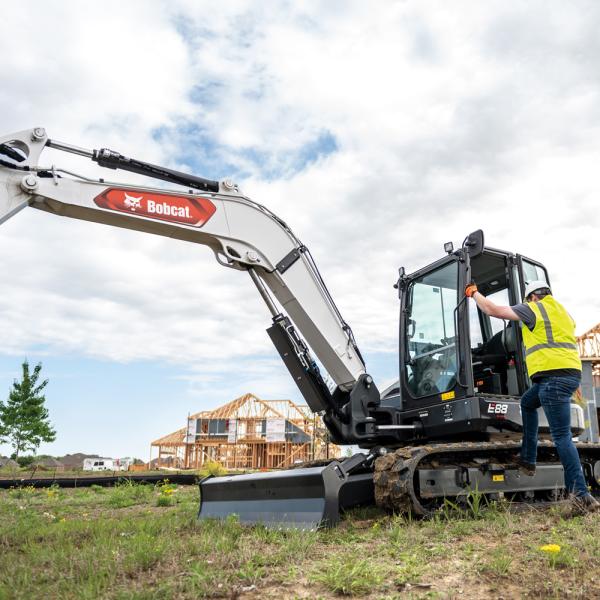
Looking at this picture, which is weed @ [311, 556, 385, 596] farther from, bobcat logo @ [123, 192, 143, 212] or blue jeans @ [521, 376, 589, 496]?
bobcat logo @ [123, 192, 143, 212]

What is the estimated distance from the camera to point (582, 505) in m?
5.59

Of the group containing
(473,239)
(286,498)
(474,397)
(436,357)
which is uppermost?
(473,239)

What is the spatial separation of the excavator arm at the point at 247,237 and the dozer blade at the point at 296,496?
3.27ft

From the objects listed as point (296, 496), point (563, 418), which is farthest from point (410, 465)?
point (563, 418)

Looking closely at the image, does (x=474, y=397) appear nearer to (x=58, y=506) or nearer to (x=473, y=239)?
(x=473, y=239)

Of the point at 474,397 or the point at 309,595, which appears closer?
the point at 309,595

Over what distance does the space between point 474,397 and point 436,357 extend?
Result: 78cm

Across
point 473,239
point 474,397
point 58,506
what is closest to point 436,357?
point 474,397

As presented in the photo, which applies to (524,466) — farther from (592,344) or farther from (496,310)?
(592,344)

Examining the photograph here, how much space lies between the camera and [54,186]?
20.1 ft

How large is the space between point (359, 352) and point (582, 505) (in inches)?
108

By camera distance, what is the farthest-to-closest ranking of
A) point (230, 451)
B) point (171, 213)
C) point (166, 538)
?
point (230, 451), point (171, 213), point (166, 538)

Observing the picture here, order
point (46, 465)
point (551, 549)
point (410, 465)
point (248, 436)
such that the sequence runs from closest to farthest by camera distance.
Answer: point (551, 549) < point (410, 465) < point (46, 465) < point (248, 436)

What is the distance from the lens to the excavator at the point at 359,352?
5.97 meters
